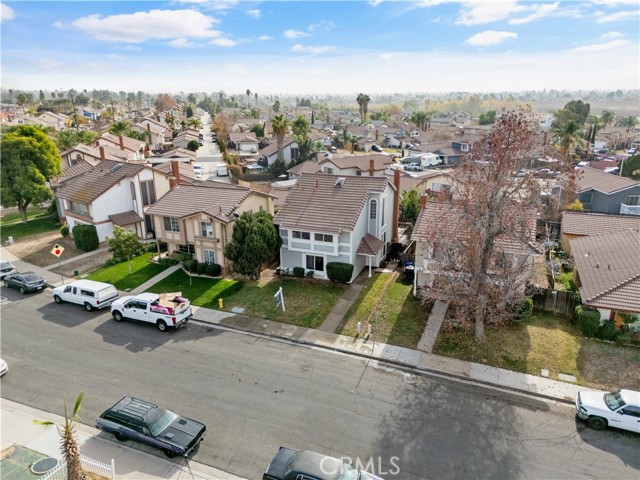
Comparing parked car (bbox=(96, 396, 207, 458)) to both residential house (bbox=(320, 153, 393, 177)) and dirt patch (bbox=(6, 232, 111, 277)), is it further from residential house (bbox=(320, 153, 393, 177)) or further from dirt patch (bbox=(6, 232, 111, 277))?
residential house (bbox=(320, 153, 393, 177))

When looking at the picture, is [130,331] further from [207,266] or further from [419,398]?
[419,398]

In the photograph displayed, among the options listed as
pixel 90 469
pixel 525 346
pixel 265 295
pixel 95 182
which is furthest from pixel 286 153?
pixel 90 469

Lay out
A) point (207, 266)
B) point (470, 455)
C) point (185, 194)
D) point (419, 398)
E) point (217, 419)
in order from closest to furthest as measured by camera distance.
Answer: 1. point (470, 455)
2. point (217, 419)
3. point (419, 398)
4. point (207, 266)
5. point (185, 194)

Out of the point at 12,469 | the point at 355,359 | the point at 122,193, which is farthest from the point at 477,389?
the point at 122,193

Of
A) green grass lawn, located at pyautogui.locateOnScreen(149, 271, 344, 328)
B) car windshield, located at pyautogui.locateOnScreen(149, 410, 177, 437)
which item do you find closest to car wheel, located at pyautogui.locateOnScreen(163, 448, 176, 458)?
→ car windshield, located at pyautogui.locateOnScreen(149, 410, 177, 437)

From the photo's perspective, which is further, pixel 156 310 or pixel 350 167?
pixel 350 167

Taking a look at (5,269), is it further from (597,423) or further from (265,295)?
(597,423)
